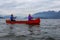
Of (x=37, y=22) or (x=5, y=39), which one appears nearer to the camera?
(x=5, y=39)

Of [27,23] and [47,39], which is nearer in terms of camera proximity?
[47,39]

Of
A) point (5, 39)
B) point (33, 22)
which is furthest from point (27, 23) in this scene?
point (5, 39)

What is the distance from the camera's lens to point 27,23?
146 feet

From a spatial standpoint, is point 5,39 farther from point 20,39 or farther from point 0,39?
point 20,39

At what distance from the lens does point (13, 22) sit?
157ft

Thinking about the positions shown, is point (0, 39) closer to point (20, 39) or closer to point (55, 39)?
point (20, 39)

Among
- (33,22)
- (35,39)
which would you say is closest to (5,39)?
(35,39)

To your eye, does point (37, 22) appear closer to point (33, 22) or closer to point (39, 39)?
point (33, 22)

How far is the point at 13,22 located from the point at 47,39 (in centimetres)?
3071

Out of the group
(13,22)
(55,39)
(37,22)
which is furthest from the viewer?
(13,22)

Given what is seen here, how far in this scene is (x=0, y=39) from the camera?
17922 mm

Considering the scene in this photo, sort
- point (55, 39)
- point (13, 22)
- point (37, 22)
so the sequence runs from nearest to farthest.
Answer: point (55, 39)
point (37, 22)
point (13, 22)

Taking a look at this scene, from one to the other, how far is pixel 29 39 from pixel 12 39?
1.81 m

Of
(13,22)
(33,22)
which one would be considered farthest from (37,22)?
(13,22)
